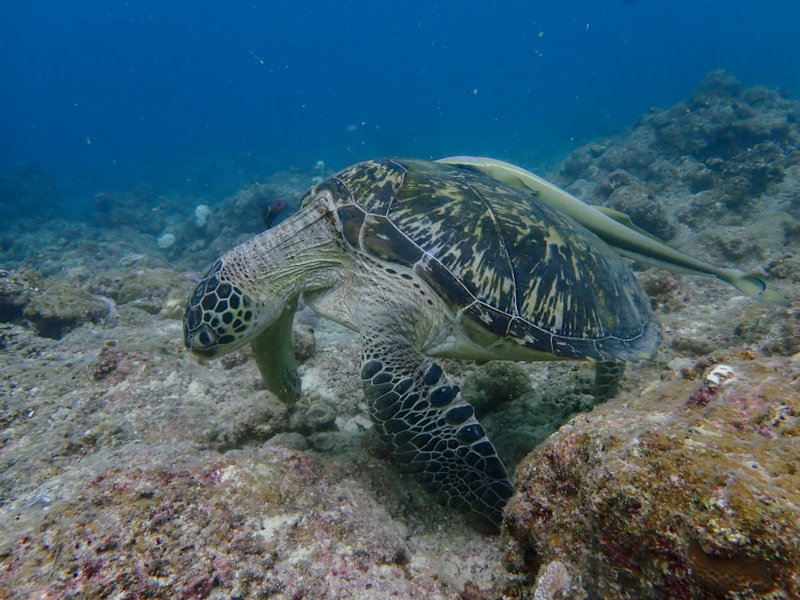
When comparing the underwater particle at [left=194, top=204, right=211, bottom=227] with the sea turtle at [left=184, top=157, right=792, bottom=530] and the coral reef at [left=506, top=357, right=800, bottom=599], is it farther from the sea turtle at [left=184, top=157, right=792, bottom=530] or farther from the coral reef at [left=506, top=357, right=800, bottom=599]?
the coral reef at [left=506, top=357, right=800, bottom=599]

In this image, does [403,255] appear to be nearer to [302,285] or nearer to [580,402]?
[302,285]

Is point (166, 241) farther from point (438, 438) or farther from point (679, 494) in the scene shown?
point (679, 494)

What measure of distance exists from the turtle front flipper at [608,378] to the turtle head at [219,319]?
8.81 feet

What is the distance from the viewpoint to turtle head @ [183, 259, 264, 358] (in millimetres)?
2615

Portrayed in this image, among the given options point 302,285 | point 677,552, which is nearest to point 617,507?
point 677,552

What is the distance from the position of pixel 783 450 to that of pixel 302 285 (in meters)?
2.78

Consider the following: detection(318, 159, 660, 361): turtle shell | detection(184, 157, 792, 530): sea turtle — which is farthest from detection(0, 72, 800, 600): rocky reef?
detection(318, 159, 660, 361): turtle shell

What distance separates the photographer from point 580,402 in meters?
3.01

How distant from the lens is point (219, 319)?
103 inches

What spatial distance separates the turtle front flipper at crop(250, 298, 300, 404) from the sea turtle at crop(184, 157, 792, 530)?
0.04 feet

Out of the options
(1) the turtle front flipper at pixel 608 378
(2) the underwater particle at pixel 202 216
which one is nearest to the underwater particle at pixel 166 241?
(2) the underwater particle at pixel 202 216

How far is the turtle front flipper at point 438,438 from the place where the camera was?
6.52 feet

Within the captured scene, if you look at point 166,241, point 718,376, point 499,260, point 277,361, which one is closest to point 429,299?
point 499,260

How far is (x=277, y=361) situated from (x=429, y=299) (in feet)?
4.80
